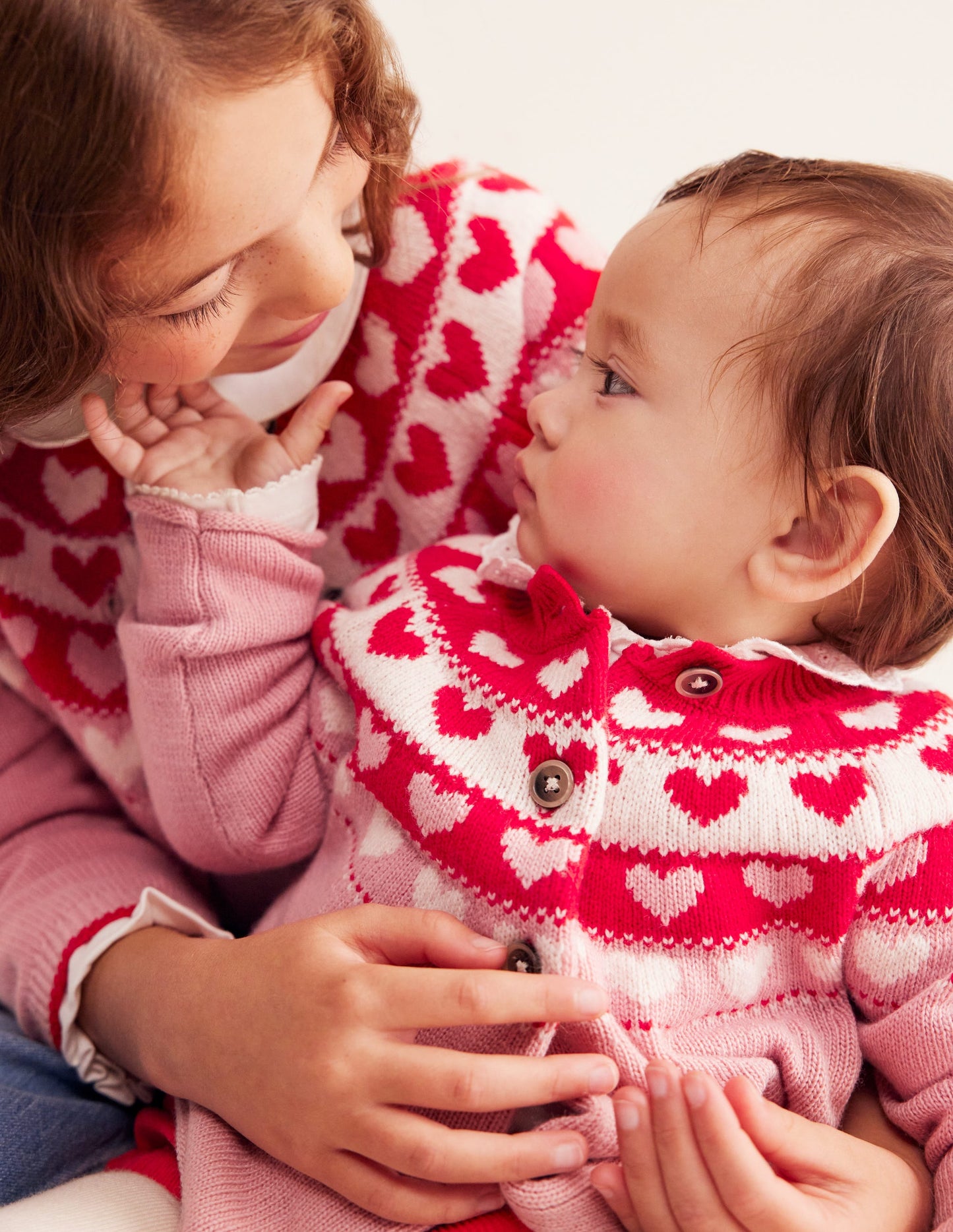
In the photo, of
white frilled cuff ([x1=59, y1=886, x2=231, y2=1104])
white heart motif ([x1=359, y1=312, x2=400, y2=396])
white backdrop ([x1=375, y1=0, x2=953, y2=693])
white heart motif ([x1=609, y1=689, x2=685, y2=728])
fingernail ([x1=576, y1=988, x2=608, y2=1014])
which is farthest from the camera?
white backdrop ([x1=375, y1=0, x2=953, y2=693])

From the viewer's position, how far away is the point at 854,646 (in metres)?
0.85

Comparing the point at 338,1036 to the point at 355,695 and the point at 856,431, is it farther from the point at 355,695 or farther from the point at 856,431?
the point at 856,431

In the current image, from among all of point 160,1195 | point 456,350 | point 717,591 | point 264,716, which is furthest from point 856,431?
point 160,1195

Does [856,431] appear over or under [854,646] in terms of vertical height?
over

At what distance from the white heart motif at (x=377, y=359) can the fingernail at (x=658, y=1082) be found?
2.12ft

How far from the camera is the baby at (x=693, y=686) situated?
2.47ft

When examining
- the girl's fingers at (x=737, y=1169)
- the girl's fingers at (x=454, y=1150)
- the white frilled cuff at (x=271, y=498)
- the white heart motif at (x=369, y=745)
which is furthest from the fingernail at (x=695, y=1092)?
the white frilled cuff at (x=271, y=498)

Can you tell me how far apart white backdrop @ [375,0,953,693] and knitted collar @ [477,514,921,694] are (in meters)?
0.63

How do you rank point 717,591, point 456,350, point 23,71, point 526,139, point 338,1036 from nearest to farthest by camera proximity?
point 23,71
point 338,1036
point 717,591
point 456,350
point 526,139

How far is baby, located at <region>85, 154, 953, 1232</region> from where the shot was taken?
75 centimetres

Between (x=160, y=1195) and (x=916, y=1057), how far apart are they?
22.4 inches

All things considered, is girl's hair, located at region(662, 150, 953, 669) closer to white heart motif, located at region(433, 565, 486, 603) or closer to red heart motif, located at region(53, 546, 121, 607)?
white heart motif, located at region(433, 565, 486, 603)

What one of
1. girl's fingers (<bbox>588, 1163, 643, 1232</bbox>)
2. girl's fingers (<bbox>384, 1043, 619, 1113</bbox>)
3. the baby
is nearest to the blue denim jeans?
the baby

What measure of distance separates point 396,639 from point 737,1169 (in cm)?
45
